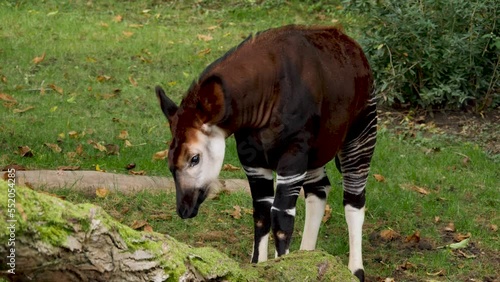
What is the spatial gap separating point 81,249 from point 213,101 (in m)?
2.02

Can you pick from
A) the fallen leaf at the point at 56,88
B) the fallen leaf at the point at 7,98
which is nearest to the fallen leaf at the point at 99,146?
the fallen leaf at the point at 7,98

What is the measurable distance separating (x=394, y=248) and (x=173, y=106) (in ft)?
8.07

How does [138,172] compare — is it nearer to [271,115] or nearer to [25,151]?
[25,151]

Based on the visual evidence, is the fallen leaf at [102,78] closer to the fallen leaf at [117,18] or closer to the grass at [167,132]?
the grass at [167,132]

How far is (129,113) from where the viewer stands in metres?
9.80

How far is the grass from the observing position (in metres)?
6.84

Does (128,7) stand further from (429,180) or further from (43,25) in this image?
(429,180)

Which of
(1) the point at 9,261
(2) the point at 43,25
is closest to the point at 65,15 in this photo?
(2) the point at 43,25

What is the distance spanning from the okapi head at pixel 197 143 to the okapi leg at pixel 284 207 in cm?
46

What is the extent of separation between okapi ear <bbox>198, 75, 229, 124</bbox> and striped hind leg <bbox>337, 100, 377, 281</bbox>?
1.25 m

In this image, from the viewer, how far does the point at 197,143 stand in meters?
5.14

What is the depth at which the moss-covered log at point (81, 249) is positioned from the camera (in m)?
3.01

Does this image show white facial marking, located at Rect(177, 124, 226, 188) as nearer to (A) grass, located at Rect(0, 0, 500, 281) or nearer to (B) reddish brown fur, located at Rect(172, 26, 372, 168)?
(B) reddish brown fur, located at Rect(172, 26, 372, 168)

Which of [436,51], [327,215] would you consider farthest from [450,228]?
[436,51]
